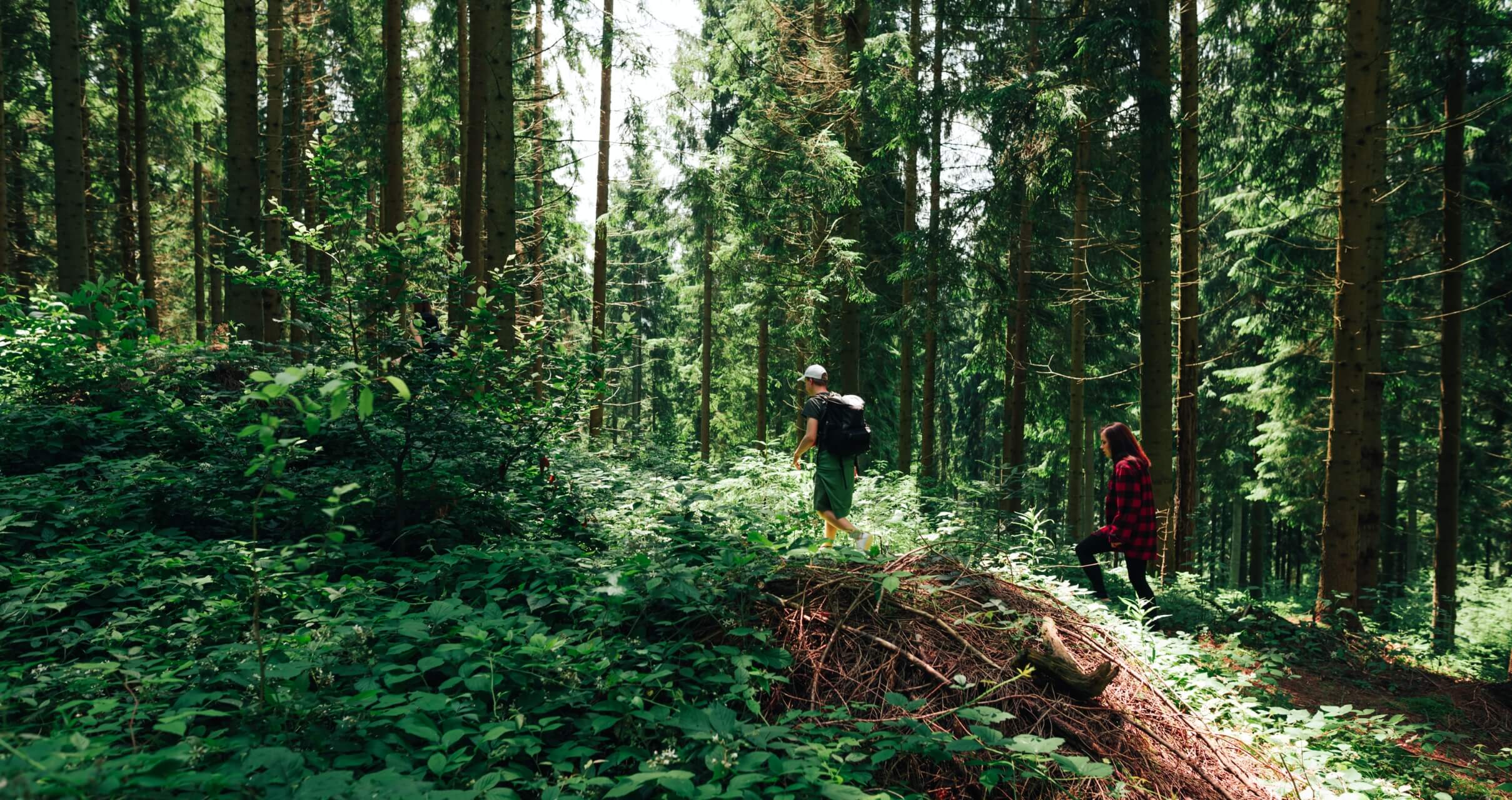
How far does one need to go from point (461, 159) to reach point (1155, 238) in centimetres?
1254

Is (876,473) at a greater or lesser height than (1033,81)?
lesser

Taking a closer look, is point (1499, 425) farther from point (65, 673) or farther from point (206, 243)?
point (206, 243)

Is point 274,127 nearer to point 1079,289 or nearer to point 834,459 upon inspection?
point 834,459

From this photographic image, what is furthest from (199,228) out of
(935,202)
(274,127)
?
(935,202)

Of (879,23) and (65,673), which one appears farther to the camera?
(879,23)

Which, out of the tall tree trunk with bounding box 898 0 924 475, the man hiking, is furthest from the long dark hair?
the tall tree trunk with bounding box 898 0 924 475

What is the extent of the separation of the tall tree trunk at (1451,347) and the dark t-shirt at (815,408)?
33.9ft

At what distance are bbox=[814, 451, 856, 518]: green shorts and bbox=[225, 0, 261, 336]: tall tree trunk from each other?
7177mm

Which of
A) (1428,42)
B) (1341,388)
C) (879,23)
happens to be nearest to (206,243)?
(879,23)

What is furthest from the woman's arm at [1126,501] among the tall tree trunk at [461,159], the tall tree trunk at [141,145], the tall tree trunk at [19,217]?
the tall tree trunk at [19,217]

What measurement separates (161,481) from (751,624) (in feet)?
13.7

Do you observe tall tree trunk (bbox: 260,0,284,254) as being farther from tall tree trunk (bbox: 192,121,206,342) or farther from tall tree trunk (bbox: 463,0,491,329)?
tall tree trunk (bbox: 192,121,206,342)

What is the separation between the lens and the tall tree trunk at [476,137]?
8.85 meters

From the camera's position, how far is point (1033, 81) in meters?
9.55
